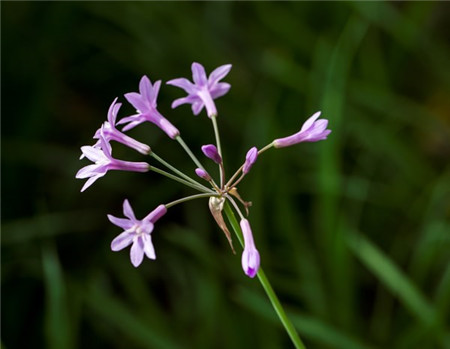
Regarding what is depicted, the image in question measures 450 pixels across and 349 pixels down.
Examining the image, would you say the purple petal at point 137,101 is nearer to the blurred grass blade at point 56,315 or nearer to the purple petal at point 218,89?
the purple petal at point 218,89

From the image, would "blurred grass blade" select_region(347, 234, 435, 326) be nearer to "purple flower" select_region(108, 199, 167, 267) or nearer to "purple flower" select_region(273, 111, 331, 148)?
"purple flower" select_region(273, 111, 331, 148)

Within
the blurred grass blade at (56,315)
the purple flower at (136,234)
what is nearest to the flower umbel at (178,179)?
the purple flower at (136,234)

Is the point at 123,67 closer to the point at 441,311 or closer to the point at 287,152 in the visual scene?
the point at 287,152

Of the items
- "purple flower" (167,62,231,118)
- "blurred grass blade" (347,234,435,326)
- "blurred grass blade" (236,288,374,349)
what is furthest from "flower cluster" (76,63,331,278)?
"blurred grass blade" (347,234,435,326)

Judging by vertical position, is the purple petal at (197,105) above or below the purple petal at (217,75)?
below

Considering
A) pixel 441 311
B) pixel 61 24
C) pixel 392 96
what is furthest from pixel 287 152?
pixel 61 24

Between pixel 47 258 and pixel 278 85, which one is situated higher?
pixel 278 85

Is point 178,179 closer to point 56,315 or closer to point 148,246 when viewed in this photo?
point 148,246
